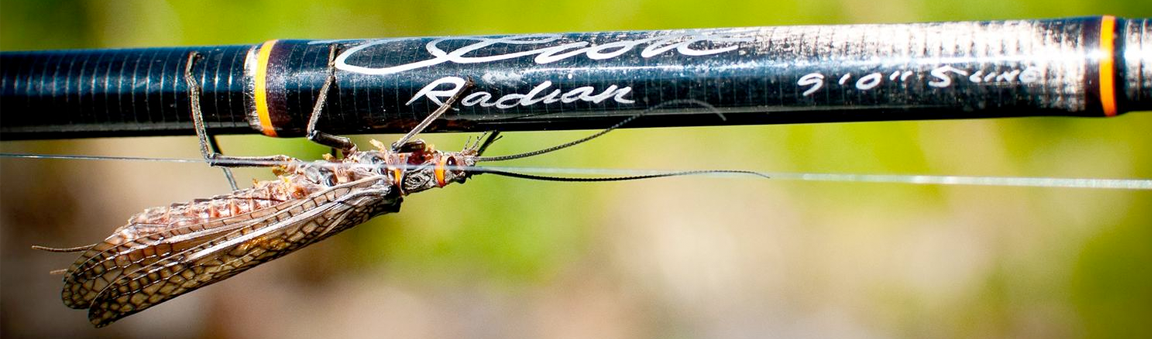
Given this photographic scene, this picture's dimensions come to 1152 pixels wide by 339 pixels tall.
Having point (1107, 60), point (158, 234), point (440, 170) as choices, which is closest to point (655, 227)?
point (440, 170)

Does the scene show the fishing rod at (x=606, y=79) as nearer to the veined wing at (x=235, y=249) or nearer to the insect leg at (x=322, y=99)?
the insect leg at (x=322, y=99)

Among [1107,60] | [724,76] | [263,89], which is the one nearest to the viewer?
[1107,60]

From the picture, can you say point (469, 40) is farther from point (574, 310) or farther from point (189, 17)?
point (189, 17)

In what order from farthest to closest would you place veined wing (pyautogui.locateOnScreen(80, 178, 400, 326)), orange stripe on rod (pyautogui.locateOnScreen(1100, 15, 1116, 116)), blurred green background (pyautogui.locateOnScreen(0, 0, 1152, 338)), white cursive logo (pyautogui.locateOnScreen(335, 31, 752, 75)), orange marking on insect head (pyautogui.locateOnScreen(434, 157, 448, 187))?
1. blurred green background (pyautogui.locateOnScreen(0, 0, 1152, 338))
2. veined wing (pyautogui.locateOnScreen(80, 178, 400, 326))
3. orange marking on insect head (pyautogui.locateOnScreen(434, 157, 448, 187))
4. white cursive logo (pyautogui.locateOnScreen(335, 31, 752, 75))
5. orange stripe on rod (pyautogui.locateOnScreen(1100, 15, 1116, 116))

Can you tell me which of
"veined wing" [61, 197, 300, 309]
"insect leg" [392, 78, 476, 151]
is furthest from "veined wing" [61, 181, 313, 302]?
"insect leg" [392, 78, 476, 151]

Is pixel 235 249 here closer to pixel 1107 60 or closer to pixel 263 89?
pixel 263 89

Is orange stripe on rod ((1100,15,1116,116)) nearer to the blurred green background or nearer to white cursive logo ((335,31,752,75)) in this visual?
white cursive logo ((335,31,752,75))

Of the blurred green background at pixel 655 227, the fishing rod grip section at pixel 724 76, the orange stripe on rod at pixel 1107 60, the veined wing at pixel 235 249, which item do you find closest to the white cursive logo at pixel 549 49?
the fishing rod grip section at pixel 724 76

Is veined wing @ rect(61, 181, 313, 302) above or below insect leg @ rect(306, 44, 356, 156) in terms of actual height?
below
